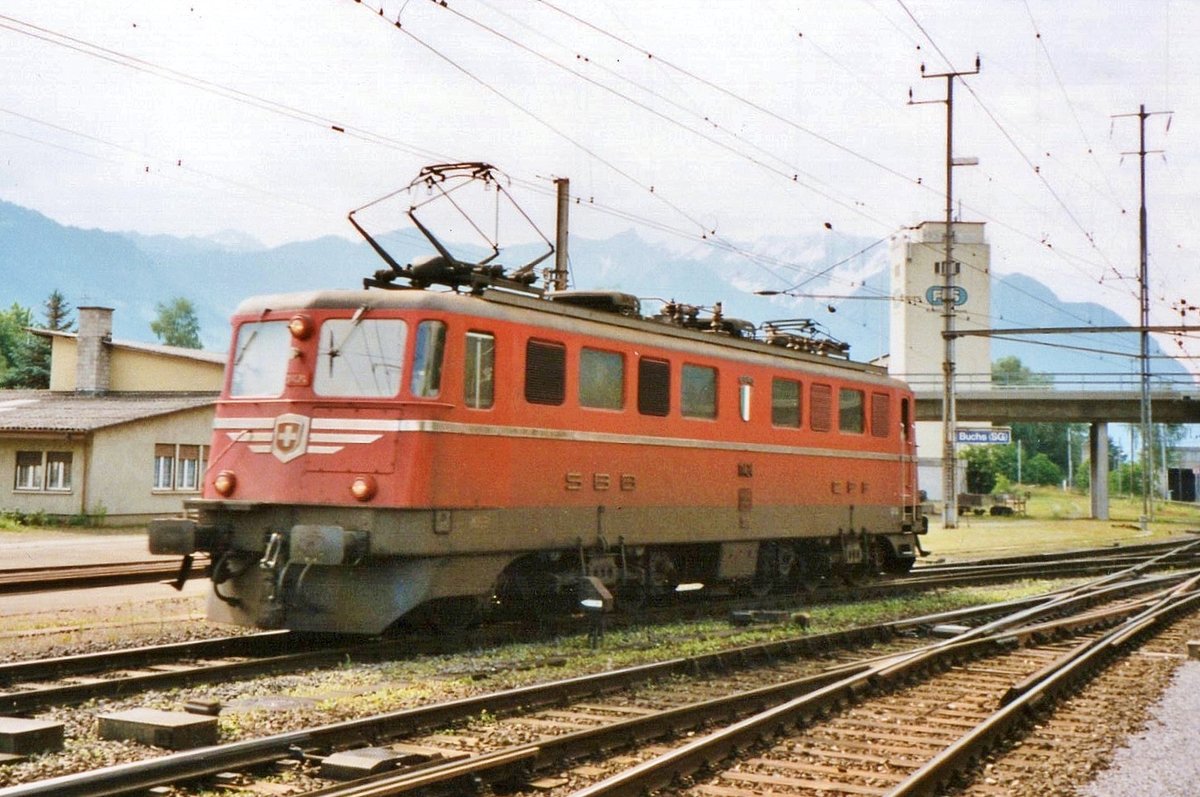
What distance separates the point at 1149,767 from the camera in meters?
8.00

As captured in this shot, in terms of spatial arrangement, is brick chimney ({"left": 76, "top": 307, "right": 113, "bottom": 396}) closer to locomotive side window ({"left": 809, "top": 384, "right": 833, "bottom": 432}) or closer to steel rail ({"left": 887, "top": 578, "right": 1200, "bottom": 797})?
locomotive side window ({"left": 809, "top": 384, "right": 833, "bottom": 432})

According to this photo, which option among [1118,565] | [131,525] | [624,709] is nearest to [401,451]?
[624,709]

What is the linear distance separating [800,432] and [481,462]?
6.86m

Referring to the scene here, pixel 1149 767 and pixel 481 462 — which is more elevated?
pixel 481 462

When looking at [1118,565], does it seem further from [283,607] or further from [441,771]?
[441,771]

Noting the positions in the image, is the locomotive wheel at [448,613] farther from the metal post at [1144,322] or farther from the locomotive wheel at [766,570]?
the metal post at [1144,322]

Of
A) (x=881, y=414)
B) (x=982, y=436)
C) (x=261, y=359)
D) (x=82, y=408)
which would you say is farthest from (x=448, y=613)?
(x=982, y=436)

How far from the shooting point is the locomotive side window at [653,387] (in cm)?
1450

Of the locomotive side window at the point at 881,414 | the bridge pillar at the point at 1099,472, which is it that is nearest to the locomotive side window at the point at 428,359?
the locomotive side window at the point at 881,414

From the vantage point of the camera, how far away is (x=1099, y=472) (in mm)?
Result: 59250

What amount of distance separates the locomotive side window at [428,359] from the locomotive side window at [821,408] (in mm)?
7672

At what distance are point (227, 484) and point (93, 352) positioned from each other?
3063cm

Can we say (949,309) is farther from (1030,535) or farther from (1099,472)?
(1099,472)

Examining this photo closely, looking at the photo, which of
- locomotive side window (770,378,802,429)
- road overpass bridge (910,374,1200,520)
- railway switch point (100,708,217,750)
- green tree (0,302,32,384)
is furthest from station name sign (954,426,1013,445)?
green tree (0,302,32,384)
